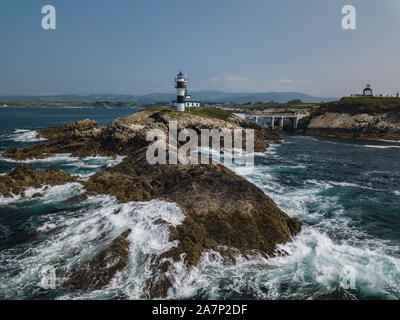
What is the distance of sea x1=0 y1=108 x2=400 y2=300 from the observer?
1182 centimetres

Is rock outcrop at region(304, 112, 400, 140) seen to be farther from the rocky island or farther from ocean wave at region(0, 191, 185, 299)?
ocean wave at region(0, 191, 185, 299)

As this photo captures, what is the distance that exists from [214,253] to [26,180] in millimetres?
20066

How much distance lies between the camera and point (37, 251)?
572 inches

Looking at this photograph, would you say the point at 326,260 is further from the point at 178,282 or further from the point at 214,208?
the point at 178,282

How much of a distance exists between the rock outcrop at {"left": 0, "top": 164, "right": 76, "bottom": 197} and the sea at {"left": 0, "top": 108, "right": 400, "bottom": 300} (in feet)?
2.52

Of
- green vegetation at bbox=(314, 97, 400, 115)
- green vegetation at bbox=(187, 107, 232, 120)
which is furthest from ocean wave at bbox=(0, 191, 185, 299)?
green vegetation at bbox=(314, 97, 400, 115)

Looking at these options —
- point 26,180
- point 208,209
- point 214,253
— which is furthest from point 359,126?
point 26,180

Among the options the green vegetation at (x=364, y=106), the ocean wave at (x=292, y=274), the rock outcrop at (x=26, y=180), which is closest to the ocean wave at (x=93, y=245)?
the ocean wave at (x=292, y=274)

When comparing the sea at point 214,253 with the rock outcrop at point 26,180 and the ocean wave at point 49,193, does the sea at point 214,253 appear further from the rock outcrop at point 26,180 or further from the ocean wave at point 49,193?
the rock outcrop at point 26,180

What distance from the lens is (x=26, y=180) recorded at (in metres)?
23.9

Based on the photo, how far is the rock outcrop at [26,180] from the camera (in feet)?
73.7

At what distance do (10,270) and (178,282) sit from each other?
8699 mm

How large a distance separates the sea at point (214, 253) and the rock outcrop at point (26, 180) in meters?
0.77
